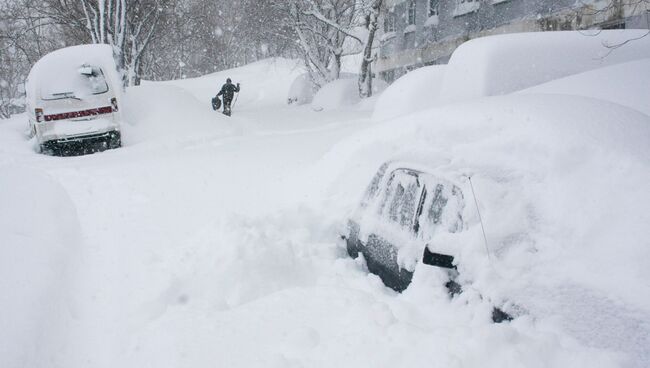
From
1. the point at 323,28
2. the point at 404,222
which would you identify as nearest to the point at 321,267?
the point at 404,222

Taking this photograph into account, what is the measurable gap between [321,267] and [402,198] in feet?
3.66

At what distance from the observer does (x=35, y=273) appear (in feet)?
11.8

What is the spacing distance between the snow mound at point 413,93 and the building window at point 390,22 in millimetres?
18202

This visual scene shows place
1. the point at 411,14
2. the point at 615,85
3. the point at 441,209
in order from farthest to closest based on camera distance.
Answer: the point at 411,14 < the point at 615,85 < the point at 441,209

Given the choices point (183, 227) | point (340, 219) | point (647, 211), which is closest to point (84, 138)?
point (183, 227)

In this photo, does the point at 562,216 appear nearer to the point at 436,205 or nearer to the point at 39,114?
the point at 436,205

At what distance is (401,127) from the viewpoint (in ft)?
13.5

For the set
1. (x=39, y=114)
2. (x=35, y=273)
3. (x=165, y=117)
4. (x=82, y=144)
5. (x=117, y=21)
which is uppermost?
(x=117, y=21)

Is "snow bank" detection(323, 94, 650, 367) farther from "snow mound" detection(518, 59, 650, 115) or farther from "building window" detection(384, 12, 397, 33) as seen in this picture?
"building window" detection(384, 12, 397, 33)

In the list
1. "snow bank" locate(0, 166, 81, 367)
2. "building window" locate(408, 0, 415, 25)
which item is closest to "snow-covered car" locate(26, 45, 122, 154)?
"snow bank" locate(0, 166, 81, 367)

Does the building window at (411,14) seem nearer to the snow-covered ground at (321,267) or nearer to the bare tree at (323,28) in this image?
the bare tree at (323,28)

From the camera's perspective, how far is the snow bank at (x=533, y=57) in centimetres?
647

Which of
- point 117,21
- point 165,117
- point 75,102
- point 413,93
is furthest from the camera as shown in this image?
point 117,21

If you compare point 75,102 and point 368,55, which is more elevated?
point 368,55
